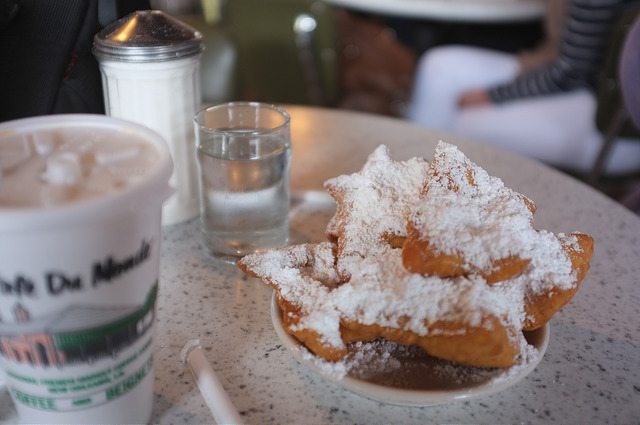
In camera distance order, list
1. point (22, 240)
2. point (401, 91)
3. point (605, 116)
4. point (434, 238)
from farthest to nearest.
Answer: point (401, 91) → point (605, 116) → point (434, 238) → point (22, 240)

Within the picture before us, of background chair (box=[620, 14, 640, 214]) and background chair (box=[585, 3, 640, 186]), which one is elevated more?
background chair (box=[620, 14, 640, 214])

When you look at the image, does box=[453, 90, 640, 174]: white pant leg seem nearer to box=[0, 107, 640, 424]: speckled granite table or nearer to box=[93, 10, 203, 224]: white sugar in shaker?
box=[0, 107, 640, 424]: speckled granite table

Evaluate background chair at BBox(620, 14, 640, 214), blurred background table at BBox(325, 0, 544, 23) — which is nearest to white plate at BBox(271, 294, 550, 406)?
background chair at BBox(620, 14, 640, 214)

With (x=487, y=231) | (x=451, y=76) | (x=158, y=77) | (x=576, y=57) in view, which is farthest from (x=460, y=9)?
(x=487, y=231)

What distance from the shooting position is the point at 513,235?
0.46 metres

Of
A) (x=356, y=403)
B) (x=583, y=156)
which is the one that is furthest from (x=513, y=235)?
(x=583, y=156)

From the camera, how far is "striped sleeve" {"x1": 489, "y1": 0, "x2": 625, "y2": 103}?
151 cm

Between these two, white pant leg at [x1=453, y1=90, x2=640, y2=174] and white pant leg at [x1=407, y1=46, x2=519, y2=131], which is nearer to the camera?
white pant leg at [x1=453, y1=90, x2=640, y2=174]

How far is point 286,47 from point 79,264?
2028 mm

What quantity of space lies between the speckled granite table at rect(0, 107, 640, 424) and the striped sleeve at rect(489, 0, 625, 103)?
Answer: 35.7 inches

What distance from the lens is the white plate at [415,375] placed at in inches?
16.4

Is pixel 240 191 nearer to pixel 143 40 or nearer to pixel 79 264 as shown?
pixel 143 40

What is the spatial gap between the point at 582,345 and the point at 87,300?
1.37 ft

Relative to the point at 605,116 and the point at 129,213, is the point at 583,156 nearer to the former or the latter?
the point at 605,116
